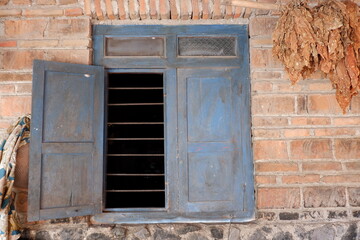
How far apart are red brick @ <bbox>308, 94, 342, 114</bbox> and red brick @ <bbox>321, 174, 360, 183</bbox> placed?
0.59 meters

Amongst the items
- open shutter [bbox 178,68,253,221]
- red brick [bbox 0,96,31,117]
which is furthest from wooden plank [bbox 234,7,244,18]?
red brick [bbox 0,96,31,117]

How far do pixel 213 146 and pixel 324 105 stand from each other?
109 centimetres

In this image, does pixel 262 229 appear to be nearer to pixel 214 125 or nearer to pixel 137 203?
pixel 214 125

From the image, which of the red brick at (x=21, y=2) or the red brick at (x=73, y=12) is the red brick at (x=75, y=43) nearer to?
the red brick at (x=73, y=12)

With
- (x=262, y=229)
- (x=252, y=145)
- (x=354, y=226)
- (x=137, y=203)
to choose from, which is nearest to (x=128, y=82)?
(x=137, y=203)

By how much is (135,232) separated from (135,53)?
167 centimetres

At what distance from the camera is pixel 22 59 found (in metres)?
2.96

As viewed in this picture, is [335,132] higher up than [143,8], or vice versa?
[143,8]

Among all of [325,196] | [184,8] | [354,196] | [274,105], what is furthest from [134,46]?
[354,196]

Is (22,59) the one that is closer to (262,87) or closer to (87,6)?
(87,6)

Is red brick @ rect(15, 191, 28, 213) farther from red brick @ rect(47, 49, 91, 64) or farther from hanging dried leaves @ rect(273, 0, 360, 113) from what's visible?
hanging dried leaves @ rect(273, 0, 360, 113)

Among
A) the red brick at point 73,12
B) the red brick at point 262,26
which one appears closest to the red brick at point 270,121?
the red brick at point 262,26

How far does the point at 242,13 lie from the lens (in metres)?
2.99

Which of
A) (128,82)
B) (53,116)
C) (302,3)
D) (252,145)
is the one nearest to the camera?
(302,3)
